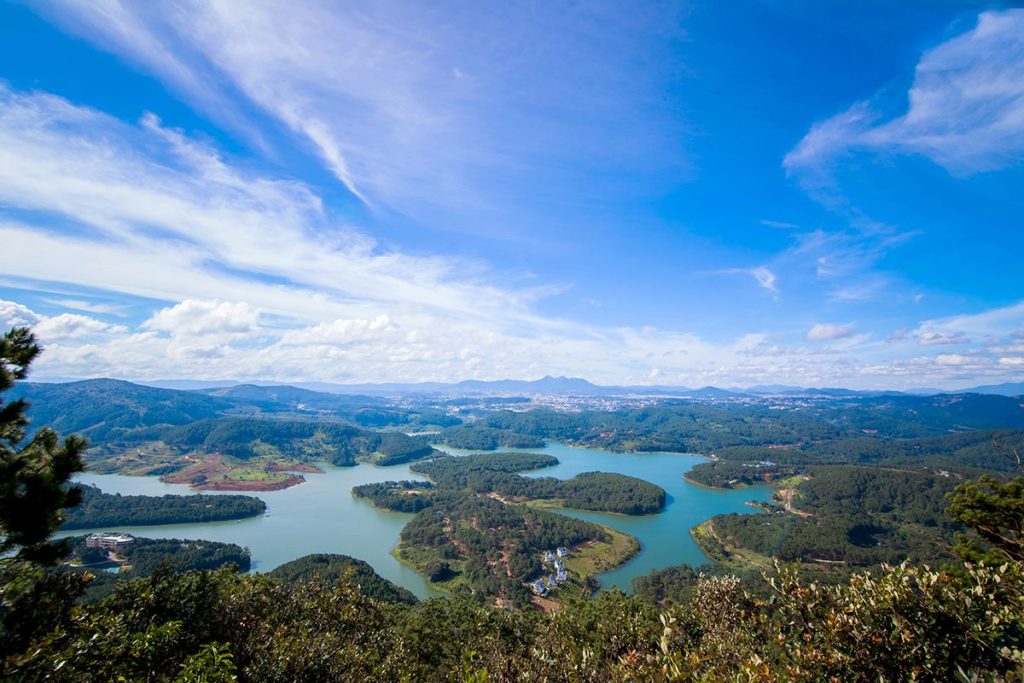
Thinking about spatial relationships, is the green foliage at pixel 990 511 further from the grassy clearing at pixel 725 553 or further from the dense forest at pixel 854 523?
the grassy clearing at pixel 725 553

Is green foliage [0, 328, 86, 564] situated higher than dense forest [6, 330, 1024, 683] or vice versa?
green foliage [0, 328, 86, 564]

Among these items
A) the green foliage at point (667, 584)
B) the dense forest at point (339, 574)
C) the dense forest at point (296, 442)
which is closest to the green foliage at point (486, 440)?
the dense forest at point (296, 442)

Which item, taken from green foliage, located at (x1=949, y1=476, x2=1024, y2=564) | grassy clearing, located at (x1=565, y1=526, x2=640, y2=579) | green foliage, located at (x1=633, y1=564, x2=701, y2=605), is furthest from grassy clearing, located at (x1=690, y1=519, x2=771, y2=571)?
green foliage, located at (x1=949, y1=476, x2=1024, y2=564)

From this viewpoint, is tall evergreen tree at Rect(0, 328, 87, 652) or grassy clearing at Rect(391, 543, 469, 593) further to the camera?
grassy clearing at Rect(391, 543, 469, 593)

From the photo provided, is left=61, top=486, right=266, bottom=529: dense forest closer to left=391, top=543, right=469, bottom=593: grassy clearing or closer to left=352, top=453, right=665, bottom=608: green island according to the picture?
left=352, top=453, right=665, bottom=608: green island

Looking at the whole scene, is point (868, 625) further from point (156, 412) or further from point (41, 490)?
point (156, 412)

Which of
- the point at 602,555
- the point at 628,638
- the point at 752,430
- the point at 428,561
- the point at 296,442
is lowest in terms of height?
the point at 296,442

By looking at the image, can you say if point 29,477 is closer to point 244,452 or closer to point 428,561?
point 428,561

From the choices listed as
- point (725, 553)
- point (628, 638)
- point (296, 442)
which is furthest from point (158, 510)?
point (628, 638)
